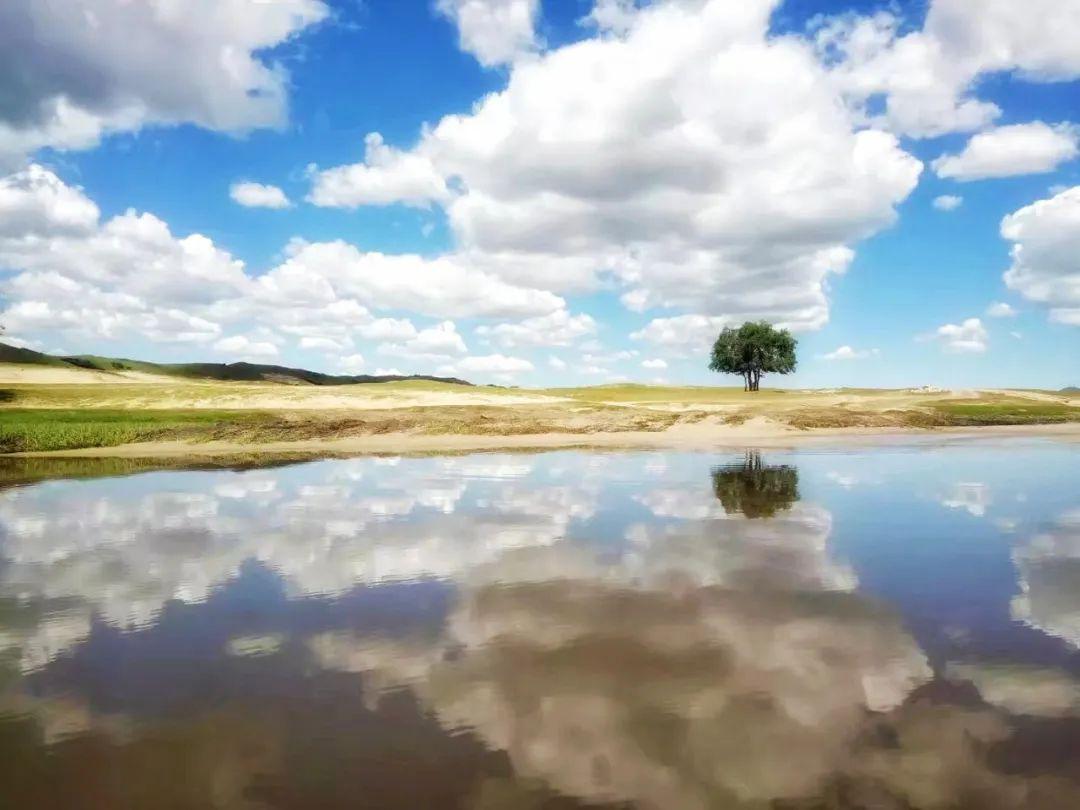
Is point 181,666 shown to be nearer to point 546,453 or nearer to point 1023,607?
point 1023,607

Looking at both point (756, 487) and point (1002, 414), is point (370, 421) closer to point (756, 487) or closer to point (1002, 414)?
point (756, 487)

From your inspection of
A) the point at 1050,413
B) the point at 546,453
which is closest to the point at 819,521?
the point at 546,453

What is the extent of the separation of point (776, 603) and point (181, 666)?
26.7 feet

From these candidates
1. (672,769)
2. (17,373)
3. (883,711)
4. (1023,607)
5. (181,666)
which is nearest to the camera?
(672,769)

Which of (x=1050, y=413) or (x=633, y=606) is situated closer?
(x=633, y=606)

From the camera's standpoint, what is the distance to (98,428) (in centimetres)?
5019

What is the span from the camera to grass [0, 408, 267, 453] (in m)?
46.3

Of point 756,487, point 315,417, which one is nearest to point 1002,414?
point 756,487

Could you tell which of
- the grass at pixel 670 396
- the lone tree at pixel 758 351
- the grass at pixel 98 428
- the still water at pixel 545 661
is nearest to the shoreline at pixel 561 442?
the grass at pixel 98 428

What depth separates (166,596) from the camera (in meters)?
11.8

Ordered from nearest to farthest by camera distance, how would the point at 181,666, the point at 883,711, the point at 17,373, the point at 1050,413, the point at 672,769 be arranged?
the point at 672,769
the point at 883,711
the point at 181,666
the point at 1050,413
the point at 17,373

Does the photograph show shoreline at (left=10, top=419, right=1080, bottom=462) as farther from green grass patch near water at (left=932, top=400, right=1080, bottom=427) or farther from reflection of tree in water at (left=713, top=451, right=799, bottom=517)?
reflection of tree in water at (left=713, top=451, right=799, bottom=517)

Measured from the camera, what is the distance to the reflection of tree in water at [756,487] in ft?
66.2

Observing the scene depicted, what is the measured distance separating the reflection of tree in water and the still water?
141cm
